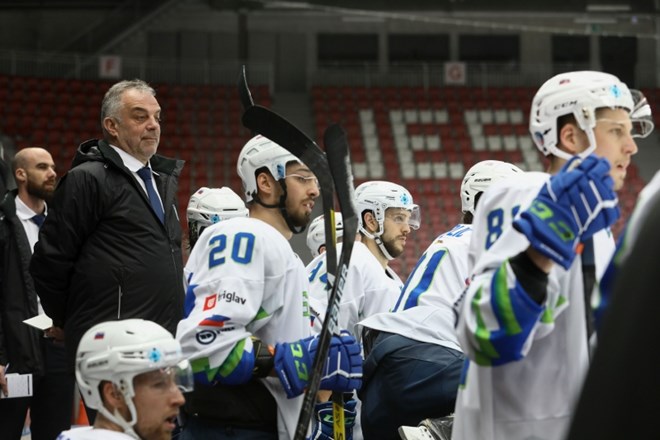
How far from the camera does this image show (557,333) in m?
2.12

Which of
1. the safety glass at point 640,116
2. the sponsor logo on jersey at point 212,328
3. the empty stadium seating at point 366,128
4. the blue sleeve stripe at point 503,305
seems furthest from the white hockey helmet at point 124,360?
the empty stadium seating at point 366,128

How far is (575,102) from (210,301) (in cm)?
107

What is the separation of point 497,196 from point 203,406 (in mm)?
1128

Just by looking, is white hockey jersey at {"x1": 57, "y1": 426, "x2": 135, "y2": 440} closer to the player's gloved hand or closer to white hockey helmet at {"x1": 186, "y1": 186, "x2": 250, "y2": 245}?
the player's gloved hand

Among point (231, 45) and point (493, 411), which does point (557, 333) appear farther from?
point (231, 45)

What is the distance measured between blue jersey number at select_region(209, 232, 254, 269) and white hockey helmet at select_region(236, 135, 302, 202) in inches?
11.3

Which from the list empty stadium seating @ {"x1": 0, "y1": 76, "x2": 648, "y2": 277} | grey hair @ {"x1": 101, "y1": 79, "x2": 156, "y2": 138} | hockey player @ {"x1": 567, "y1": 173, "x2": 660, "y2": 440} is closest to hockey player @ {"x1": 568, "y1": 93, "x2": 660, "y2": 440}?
hockey player @ {"x1": 567, "y1": 173, "x2": 660, "y2": 440}

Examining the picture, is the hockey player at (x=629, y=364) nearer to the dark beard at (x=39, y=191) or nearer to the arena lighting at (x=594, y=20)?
the dark beard at (x=39, y=191)

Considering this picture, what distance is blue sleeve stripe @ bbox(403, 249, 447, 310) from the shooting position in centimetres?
365

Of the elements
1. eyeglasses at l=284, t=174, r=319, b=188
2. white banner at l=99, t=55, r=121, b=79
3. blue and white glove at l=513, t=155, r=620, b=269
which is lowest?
blue and white glove at l=513, t=155, r=620, b=269

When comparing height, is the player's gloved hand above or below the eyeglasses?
below

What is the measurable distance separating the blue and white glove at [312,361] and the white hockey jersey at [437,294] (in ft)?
2.64

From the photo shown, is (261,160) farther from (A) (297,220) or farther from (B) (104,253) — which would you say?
(B) (104,253)

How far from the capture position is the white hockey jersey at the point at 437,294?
143 inches
